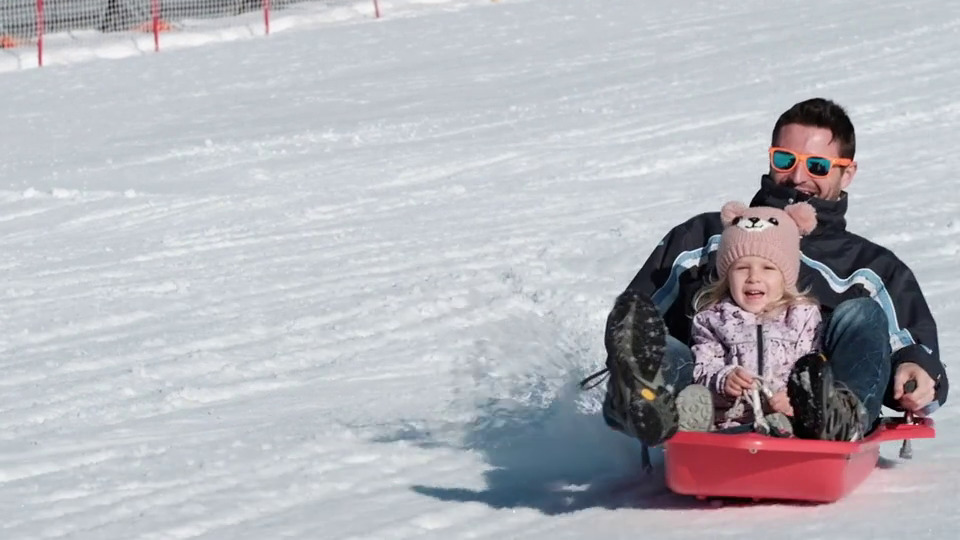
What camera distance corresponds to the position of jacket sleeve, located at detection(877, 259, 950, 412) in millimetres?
4086

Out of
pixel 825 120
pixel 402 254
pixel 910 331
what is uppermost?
pixel 825 120

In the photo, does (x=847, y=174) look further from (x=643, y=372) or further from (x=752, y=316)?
(x=643, y=372)

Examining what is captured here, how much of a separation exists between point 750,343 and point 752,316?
0.08m

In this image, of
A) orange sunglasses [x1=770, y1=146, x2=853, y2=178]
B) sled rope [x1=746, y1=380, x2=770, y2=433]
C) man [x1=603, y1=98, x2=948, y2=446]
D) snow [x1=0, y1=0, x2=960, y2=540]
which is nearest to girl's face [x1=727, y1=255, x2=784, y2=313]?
man [x1=603, y1=98, x2=948, y2=446]

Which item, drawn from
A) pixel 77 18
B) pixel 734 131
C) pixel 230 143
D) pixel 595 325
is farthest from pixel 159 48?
pixel 595 325

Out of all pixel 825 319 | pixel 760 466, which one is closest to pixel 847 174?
pixel 825 319

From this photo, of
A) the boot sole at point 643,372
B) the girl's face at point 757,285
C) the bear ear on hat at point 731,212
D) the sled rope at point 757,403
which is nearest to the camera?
the boot sole at point 643,372

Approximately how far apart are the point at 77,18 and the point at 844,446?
518 inches

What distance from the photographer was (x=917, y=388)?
13.3ft

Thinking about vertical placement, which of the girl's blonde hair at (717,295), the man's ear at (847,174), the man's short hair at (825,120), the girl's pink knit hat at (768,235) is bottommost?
the girl's blonde hair at (717,295)

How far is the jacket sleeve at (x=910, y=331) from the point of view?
13.4 feet

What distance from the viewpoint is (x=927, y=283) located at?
21.1 ft

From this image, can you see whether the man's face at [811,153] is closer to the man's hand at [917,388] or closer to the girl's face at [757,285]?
the girl's face at [757,285]

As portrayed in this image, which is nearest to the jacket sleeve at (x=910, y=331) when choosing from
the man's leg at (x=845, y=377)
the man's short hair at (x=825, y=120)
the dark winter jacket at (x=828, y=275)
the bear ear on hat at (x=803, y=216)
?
the dark winter jacket at (x=828, y=275)
